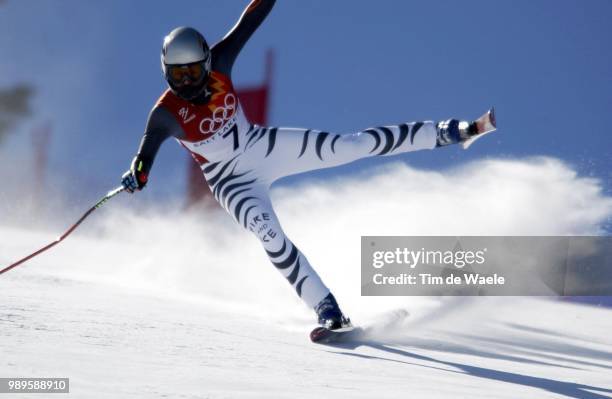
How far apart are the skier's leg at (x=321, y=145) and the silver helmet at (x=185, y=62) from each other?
1.56 ft

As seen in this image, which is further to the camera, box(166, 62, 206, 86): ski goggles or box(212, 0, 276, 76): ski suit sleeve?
box(212, 0, 276, 76): ski suit sleeve

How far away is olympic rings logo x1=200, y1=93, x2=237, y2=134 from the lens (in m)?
3.63

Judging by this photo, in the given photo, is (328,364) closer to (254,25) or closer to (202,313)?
(202,313)

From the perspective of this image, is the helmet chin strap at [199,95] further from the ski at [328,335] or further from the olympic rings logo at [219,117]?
the ski at [328,335]

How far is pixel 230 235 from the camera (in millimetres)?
7797

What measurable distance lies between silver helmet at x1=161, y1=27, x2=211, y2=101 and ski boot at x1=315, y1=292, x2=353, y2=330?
1.32 m

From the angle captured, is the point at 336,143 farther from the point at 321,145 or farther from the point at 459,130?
the point at 459,130

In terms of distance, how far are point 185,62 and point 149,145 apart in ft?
1.57

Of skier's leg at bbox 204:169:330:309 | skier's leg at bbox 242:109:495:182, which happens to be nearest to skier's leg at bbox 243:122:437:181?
skier's leg at bbox 242:109:495:182

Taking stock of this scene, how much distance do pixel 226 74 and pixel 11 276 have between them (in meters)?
2.04

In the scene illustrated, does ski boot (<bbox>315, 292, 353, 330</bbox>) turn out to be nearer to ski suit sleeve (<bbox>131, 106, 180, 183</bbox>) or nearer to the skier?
the skier

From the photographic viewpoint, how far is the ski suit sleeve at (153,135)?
10.9 ft

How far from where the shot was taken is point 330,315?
3367mm

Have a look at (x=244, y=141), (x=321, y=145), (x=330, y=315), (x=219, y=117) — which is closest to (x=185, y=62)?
(x=219, y=117)
